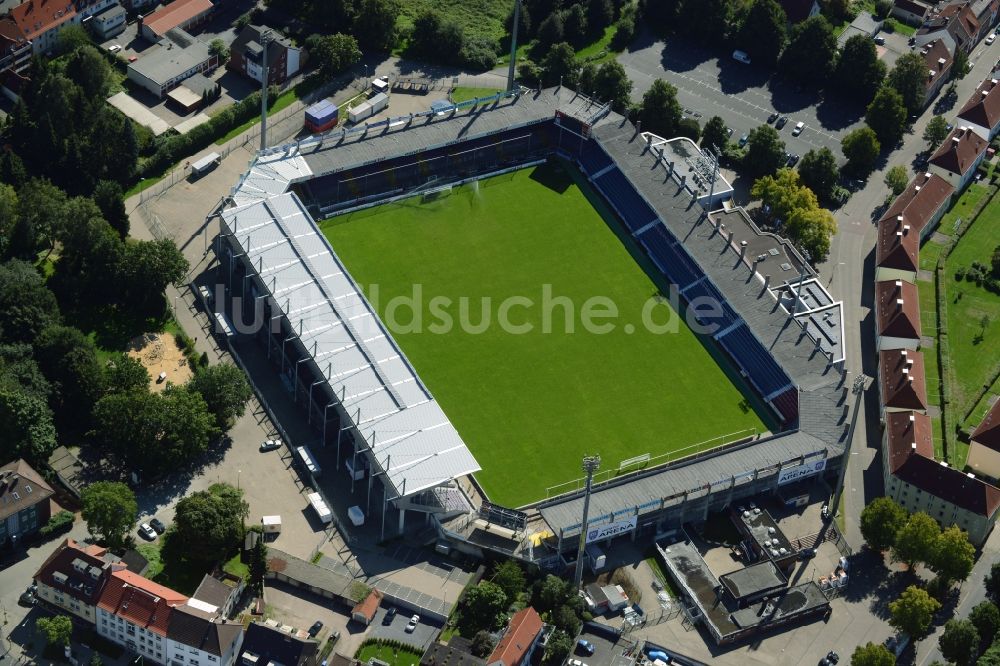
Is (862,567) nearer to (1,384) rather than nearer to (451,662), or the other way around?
(451,662)

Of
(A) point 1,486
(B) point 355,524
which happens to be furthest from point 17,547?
(B) point 355,524

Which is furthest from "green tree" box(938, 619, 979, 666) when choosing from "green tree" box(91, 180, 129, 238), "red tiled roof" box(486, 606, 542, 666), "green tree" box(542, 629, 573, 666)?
"green tree" box(91, 180, 129, 238)

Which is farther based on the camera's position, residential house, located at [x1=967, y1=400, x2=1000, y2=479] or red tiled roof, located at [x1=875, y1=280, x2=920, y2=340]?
red tiled roof, located at [x1=875, y1=280, x2=920, y2=340]

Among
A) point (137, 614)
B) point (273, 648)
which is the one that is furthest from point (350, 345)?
point (137, 614)

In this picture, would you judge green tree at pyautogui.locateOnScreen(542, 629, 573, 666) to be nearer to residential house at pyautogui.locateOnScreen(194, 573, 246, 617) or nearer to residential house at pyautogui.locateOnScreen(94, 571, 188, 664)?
residential house at pyautogui.locateOnScreen(194, 573, 246, 617)

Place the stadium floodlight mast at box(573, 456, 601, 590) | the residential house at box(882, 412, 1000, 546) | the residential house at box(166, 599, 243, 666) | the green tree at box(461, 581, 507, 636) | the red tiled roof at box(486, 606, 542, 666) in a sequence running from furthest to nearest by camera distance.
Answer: the residential house at box(882, 412, 1000, 546) < the green tree at box(461, 581, 507, 636) < the stadium floodlight mast at box(573, 456, 601, 590) < the red tiled roof at box(486, 606, 542, 666) < the residential house at box(166, 599, 243, 666)

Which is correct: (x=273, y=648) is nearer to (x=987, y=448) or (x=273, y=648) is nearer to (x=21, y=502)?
(x=21, y=502)

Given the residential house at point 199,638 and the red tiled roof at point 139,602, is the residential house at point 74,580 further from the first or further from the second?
the residential house at point 199,638

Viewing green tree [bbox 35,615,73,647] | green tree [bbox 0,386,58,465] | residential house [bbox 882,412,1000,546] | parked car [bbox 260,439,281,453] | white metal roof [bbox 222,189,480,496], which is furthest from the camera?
parked car [bbox 260,439,281,453]
